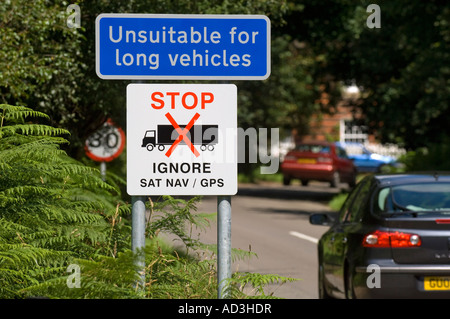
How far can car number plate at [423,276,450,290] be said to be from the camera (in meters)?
9.04

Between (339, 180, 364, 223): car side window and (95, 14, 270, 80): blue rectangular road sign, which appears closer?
(95, 14, 270, 80): blue rectangular road sign

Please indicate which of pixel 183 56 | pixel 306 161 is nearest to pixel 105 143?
pixel 183 56

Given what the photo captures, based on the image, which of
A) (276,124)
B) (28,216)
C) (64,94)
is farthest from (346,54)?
(28,216)

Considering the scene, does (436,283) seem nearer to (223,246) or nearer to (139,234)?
(223,246)

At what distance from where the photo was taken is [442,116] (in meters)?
28.1

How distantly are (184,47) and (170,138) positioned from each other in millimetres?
566

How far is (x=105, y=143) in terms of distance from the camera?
16.2 metres

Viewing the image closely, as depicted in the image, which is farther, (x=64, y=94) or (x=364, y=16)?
(x=364, y=16)

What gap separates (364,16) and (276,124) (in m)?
18.5

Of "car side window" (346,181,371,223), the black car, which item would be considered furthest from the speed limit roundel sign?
the black car

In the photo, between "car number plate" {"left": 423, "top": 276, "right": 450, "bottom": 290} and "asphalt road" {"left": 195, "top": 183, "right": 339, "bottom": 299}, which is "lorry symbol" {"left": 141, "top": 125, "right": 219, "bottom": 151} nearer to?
"asphalt road" {"left": 195, "top": 183, "right": 339, "bottom": 299}

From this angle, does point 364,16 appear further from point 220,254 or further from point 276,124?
point 220,254

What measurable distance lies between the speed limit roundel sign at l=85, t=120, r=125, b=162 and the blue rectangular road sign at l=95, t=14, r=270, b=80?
876 centimetres

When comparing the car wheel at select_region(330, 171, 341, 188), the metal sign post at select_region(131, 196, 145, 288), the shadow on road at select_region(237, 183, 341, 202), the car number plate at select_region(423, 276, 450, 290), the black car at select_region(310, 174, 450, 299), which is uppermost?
the metal sign post at select_region(131, 196, 145, 288)
